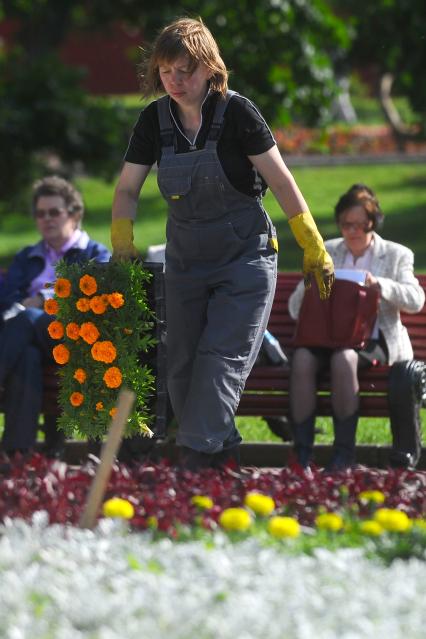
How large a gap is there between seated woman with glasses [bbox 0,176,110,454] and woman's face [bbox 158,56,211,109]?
5.94 feet

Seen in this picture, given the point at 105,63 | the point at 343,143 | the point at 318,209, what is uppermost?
the point at 105,63

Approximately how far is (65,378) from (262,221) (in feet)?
3.13

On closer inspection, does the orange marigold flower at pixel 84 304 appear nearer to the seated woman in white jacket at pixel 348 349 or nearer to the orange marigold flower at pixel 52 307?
the orange marigold flower at pixel 52 307

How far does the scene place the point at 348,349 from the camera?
6.63 metres

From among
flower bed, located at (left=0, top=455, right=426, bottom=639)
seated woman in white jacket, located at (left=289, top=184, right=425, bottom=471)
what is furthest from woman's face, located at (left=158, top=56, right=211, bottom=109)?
seated woman in white jacket, located at (left=289, top=184, right=425, bottom=471)

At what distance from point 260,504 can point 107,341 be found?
164cm

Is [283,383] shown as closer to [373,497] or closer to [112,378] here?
[112,378]

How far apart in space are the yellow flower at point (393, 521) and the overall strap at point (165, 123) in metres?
1.98

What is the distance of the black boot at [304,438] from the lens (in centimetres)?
667

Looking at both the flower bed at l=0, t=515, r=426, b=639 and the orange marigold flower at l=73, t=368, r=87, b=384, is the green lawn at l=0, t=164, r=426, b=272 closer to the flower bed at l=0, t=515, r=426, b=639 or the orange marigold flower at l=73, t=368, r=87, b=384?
the orange marigold flower at l=73, t=368, r=87, b=384

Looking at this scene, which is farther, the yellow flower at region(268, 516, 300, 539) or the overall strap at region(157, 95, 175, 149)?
the overall strap at region(157, 95, 175, 149)

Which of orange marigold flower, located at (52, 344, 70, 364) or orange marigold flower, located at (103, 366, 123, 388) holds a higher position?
orange marigold flower, located at (52, 344, 70, 364)

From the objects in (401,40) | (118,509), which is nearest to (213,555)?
(118,509)

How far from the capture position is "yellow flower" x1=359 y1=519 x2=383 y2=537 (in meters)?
3.76
